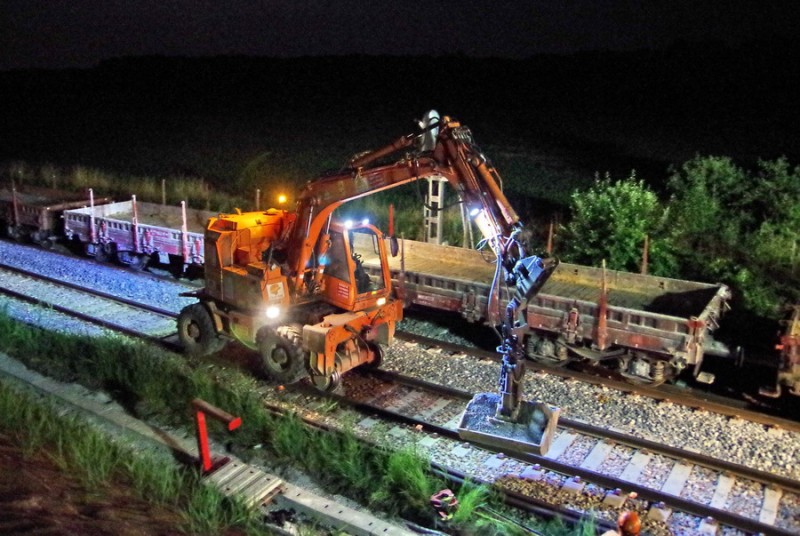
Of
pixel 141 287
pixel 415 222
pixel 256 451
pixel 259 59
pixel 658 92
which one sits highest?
pixel 259 59

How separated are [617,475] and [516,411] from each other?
5.58ft

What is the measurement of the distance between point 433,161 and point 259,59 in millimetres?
82758

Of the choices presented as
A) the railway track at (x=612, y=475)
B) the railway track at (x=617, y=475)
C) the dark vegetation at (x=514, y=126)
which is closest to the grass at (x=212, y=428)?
the railway track at (x=612, y=475)

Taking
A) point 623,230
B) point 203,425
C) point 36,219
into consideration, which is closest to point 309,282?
point 203,425

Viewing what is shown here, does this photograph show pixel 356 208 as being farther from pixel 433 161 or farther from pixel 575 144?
pixel 575 144

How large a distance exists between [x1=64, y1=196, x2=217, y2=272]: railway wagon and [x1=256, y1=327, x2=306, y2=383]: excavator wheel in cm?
629

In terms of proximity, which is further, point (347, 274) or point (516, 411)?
point (347, 274)

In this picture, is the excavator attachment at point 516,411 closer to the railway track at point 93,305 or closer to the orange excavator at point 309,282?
the orange excavator at point 309,282

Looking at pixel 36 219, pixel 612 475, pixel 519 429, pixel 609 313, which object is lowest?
pixel 612 475

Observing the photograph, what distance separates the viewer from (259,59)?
285 ft

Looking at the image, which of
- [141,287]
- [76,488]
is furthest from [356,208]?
[76,488]

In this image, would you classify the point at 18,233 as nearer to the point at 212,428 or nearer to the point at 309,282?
the point at 309,282

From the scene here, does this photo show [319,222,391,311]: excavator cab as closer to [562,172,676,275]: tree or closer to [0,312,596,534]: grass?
[0,312,596,534]: grass

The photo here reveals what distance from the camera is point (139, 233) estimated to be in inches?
723
